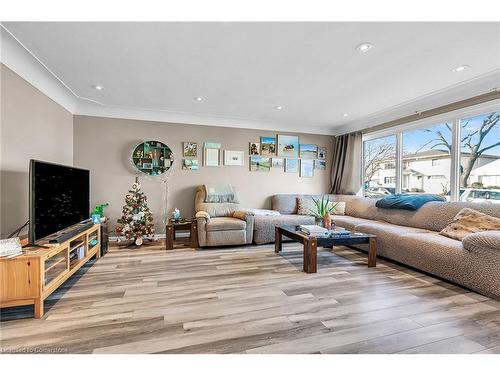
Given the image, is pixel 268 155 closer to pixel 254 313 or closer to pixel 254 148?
pixel 254 148

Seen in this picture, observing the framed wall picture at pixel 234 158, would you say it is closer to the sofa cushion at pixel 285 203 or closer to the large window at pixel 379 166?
the sofa cushion at pixel 285 203

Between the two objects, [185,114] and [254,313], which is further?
[185,114]

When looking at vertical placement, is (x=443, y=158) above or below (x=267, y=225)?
above

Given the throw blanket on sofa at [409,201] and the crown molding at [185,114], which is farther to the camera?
the throw blanket on sofa at [409,201]

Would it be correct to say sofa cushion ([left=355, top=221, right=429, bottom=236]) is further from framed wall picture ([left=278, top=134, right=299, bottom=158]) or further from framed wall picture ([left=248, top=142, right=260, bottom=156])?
framed wall picture ([left=248, top=142, right=260, bottom=156])

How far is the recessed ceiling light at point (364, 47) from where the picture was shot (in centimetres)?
219

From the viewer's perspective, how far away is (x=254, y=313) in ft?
6.24

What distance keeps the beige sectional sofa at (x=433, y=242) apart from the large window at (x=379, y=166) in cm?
52

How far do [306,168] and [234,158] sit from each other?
1.62m

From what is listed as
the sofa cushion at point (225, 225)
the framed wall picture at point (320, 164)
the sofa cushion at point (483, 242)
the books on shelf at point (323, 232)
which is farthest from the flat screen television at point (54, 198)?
the framed wall picture at point (320, 164)

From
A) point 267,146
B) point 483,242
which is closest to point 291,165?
point 267,146

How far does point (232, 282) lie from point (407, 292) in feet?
5.36
